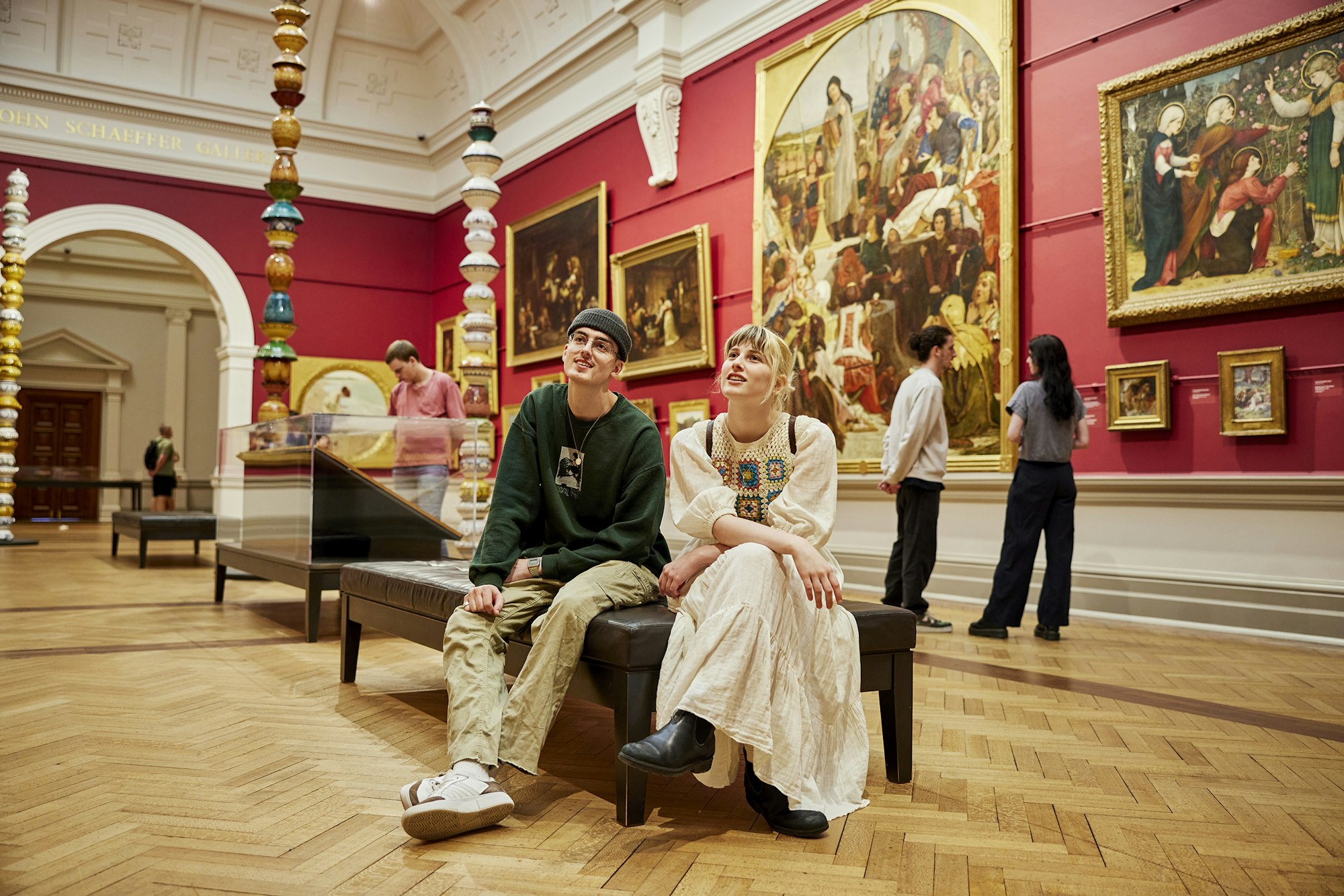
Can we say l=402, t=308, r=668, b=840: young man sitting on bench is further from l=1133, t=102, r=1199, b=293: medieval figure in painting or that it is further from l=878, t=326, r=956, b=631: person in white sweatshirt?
l=1133, t=102, r=1199, b=293: medieval figure in painting

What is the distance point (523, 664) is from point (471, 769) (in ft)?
1.23

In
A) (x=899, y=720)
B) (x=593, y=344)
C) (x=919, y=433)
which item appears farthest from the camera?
(x=919, y=433)

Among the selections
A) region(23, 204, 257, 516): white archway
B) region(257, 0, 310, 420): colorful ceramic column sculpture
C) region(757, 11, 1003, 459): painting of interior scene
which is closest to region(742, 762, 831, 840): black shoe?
region(757, 11, 1003, 459): painting of interior scene

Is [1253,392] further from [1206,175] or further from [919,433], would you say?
[919,433]

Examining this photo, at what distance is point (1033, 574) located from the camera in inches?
259

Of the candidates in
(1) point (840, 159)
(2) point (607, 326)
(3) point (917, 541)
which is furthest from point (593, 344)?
(1) point (840, 159)

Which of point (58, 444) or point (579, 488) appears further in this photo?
point (58, 444)

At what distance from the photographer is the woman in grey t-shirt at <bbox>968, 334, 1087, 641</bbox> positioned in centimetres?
553

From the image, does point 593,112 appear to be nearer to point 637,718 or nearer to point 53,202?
point 53,202

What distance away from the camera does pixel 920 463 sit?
5.96 metres

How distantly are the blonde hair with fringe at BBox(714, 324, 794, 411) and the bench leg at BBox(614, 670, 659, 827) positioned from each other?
0.86 m

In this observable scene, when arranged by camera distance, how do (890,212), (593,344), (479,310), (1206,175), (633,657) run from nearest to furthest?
(633,657) → (593,344) → (1206,175) → (479,310) → (890,212)

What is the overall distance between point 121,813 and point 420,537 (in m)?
3.57

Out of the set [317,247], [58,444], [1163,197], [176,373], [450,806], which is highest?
[317,247]
